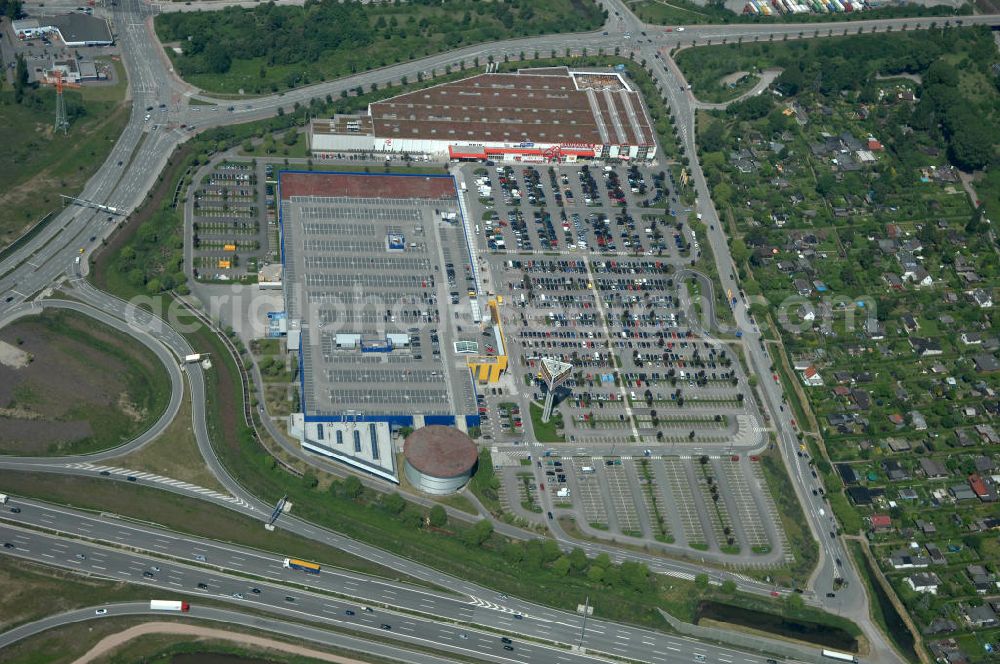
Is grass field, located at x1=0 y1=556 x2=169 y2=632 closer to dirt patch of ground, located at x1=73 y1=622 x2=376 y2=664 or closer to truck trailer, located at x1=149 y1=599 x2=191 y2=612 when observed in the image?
truck trailer, located at x1=149 y1=599 x2=191 y2=612

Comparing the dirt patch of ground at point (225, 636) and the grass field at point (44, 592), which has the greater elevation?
the grass field at point (44, 592)

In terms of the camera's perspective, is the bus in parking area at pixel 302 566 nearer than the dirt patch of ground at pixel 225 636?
No

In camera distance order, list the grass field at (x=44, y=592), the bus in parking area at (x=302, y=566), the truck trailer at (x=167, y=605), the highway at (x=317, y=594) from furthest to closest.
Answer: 1. the bus in parking area at (x=302, y=566)
2. the highway at (x=317, y=594)
3. the truck trailer at (x=167, y=605)
4. the grass field at (x=44, y=592)

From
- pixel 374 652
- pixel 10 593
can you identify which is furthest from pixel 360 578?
pixel 10 593

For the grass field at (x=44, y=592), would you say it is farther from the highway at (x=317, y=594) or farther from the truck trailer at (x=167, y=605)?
the truck trailer at (x=167, y=605)

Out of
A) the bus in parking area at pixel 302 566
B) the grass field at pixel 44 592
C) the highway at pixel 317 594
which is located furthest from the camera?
the bus in parking area at pixel 302 566

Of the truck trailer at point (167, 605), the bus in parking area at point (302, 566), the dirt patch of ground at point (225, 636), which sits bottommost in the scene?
the dirt patch of ground at point (225, 636)

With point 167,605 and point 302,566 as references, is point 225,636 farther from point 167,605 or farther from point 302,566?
point 302,566

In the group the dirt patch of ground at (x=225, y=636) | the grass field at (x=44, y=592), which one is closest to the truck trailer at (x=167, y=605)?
the dirt patch of ground at (x=225, y=636)

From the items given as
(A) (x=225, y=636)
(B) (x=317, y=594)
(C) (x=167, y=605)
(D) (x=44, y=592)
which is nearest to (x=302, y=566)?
(B) (x=317, y=594)
